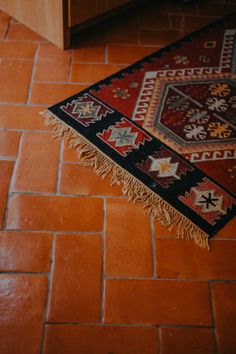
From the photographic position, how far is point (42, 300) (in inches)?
44.0

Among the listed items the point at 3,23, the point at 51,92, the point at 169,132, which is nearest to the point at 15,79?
the point at 51,92

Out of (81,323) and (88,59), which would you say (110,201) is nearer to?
(81,323)

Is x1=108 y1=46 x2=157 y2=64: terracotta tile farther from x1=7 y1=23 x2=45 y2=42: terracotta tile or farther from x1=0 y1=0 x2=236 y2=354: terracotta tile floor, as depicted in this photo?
x1=0 y1=0 x2=236 y2=354: terracotta tile floor

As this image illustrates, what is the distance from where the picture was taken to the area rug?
1.38 meters

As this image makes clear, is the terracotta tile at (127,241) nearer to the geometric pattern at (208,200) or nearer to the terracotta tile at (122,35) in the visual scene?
the geometric pattern at (208,200)

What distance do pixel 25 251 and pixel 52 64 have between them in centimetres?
98

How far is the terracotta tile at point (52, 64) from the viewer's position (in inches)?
69.6

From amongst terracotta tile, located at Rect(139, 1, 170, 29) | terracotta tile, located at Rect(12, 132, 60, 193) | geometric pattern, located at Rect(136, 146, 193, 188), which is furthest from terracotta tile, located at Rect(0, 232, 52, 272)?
terracotta tile, located at Rect(139, 1, 170, 29)

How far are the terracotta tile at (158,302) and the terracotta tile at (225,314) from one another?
27 mm

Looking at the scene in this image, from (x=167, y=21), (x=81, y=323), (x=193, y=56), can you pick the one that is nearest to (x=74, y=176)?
(x=81, y=323)

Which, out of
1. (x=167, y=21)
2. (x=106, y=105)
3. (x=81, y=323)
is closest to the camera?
(x=81, y=323)

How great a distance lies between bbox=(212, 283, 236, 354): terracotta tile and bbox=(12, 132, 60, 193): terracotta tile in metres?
0.65

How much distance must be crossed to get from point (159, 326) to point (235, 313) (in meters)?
0.24

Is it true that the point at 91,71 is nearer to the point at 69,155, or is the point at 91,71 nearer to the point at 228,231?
the point at 69,155
